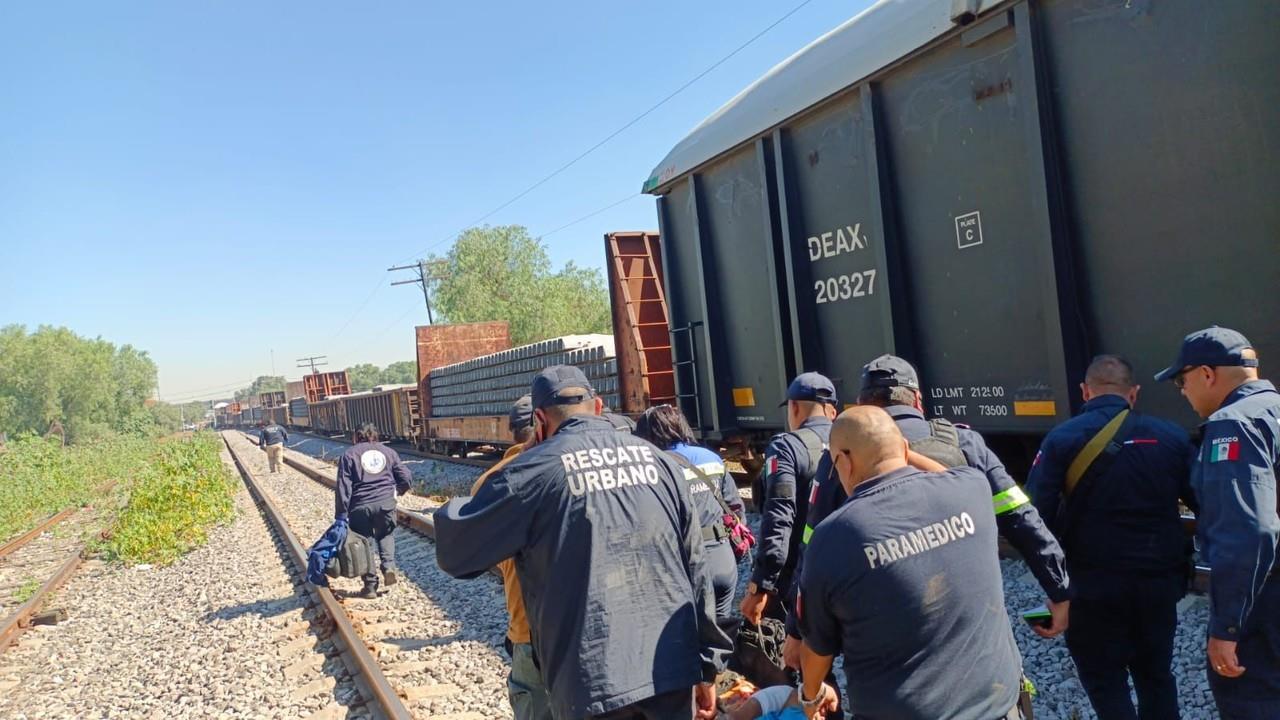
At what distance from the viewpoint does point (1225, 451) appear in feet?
7.82

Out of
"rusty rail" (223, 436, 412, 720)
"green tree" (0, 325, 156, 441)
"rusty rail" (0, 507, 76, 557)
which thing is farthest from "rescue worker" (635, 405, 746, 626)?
"green tree" (0, 325, 156, 441)

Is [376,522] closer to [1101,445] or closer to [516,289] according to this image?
[1101,445]

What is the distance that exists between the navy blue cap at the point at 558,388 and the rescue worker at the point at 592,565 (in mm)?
126

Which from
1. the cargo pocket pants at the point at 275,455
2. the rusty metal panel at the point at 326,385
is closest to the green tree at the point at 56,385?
the rusty metal panel at the point at 326,385

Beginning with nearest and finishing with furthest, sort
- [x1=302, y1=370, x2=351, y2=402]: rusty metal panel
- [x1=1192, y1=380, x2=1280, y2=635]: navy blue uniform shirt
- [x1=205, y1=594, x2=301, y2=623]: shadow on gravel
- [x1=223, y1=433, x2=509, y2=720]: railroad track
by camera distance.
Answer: [x1=1192, y1=380, x2=1280, y2=635]: navy blue uniform shirt, [x1=223, y1=433, x2=509, y2=720]: railroad track, [x1=205, y1=594, x2=301, y2=623]: shadow on gravel, [x1=302, y1=370, x2=351, y2=402]: rusty metal panel

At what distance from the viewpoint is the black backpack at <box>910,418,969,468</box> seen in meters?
2.47

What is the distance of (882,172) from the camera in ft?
15.8

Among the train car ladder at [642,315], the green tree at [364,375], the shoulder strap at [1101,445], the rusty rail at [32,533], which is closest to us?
the shoulder strap at [1101,445]

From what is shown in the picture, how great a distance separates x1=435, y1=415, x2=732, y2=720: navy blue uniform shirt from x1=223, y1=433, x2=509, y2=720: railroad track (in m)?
2.32

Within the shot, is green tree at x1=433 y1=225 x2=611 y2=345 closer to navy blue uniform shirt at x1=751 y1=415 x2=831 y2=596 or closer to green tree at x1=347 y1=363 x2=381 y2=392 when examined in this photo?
navy blue uniform shirt at x1=751 y1=415 x2=831 y2=596

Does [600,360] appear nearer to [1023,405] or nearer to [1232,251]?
[1023,405]

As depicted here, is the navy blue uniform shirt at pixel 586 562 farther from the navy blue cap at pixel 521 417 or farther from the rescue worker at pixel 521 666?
the navy blue cap at pixel 521 417

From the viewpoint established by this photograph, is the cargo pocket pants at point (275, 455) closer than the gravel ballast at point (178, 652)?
No

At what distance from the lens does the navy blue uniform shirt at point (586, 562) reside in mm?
2320
